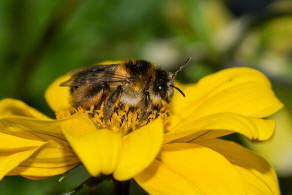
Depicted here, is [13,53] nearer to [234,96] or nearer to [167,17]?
[167,17]

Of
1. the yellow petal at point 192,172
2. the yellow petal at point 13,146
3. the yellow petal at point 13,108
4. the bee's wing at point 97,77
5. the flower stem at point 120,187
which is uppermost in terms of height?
the bee's wing at point 97,77

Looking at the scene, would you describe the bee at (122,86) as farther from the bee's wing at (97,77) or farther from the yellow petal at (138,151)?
the yellow petal at (138,151)

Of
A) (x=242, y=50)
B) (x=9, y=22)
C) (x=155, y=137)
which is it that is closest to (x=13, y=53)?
(x=9, y=22)

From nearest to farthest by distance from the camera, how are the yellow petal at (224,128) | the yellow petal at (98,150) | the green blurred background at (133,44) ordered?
the yellow petal at (98,150) < the yellow petal at (224,128) < the green blurred background at (133,44)

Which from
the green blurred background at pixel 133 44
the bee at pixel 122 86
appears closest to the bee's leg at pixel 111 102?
the bee at pixel 122 86

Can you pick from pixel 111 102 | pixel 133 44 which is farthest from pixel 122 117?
pixel 133 44

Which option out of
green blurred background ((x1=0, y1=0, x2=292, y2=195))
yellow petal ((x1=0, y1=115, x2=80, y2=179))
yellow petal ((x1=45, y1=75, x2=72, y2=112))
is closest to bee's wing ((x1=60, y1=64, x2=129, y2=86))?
yellow petal ((x1=0, y1=115, x2=80, y2=179))

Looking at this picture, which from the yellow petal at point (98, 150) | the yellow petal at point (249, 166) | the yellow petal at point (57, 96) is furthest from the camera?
the yellow petal at point (57, 96)

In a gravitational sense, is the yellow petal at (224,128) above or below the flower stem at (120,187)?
above

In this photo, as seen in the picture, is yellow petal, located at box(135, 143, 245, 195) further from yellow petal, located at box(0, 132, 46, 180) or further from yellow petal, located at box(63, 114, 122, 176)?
yellow petal, located at box(0, 132, 46, 180)
